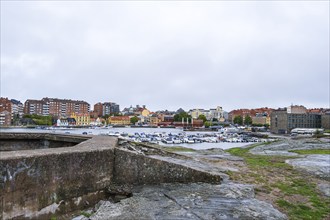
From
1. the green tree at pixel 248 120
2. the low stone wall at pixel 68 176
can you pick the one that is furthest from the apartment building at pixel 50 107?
the low stone wall at pixel 68 176

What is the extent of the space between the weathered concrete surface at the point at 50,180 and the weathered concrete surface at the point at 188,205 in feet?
1.93

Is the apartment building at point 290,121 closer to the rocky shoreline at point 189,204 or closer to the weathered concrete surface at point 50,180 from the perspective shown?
the rocky shoreline at point 189,204

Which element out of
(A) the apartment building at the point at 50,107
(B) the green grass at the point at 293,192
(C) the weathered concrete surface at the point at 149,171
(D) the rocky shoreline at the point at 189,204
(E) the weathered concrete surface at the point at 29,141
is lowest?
(B) the green grass at the point at 293,192

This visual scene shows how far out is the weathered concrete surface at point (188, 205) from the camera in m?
4.12

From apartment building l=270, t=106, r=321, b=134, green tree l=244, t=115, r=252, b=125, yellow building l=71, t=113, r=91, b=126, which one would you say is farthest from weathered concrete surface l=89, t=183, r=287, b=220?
yellow building l=71, t=113, r=91, b=126

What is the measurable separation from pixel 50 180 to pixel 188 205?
2386mm

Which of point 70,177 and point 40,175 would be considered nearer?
point 40,175

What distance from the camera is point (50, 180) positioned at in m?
4.32

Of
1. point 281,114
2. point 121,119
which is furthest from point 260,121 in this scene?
point 121,119

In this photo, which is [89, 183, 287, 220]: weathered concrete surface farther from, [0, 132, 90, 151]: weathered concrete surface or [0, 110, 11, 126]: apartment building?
[0, 110, 11, 126]: apartment building

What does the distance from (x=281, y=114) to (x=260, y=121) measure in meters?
53.5

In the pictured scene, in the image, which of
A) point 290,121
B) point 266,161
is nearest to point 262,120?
point 290,121

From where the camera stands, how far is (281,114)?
10050 centimetres

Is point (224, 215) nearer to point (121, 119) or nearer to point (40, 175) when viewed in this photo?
point (40, 175)
